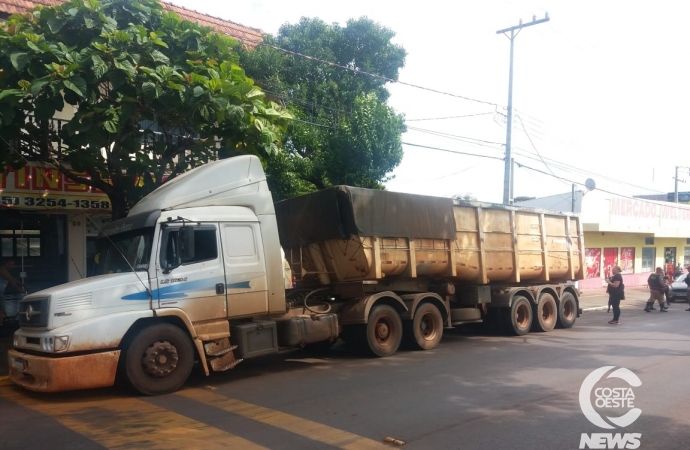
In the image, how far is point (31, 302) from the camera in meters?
7.50

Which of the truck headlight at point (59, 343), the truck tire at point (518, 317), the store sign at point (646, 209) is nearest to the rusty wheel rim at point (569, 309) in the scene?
the truck tire at point (518, 317)

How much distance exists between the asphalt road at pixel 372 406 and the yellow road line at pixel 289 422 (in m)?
0.02

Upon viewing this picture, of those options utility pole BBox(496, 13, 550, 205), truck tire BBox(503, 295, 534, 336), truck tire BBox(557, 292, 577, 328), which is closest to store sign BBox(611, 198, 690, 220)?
utility pole BBox(496, 13, 550, 205)

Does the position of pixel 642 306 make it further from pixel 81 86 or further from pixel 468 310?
pixel 81 86

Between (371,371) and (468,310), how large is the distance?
4.04m

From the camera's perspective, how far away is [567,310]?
50.0ft

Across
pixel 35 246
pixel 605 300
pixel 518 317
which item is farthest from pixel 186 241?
pixel 605 300

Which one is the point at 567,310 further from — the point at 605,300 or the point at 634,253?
the point at 634,253

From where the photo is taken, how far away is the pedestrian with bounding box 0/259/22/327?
11.7 m

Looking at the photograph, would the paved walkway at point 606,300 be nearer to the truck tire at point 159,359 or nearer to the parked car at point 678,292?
the parked car at point 678,292

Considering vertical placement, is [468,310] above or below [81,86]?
below

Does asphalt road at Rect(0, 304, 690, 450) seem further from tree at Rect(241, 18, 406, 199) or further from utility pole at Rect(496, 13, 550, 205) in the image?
utility pole at Rect(496, 13, 550, 205)

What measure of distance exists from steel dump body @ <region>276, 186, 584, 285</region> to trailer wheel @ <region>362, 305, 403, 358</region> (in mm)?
699

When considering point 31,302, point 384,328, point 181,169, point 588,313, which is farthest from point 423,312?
point 588,313
